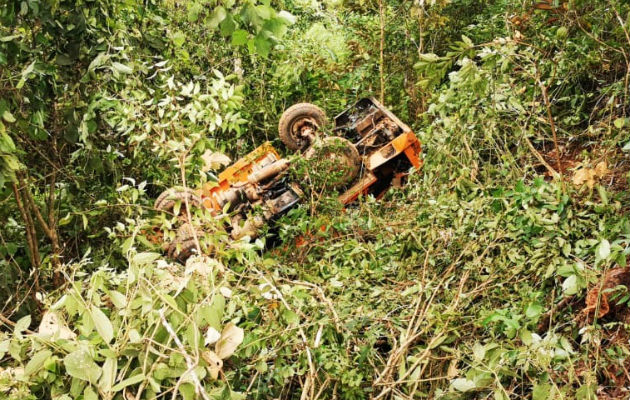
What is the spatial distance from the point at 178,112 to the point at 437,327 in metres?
1.87

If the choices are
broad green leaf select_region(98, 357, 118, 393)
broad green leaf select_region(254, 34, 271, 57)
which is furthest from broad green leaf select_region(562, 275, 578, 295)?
broad green leaf select_region(98, 357, 118, 393)

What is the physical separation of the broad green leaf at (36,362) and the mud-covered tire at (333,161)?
375 centimetres

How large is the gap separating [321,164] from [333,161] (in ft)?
0.45

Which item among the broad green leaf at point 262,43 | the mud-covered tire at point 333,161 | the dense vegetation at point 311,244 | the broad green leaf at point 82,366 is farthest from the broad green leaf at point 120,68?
the mud-covered tire at point 333,161

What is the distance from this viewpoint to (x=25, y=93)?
3926 mm

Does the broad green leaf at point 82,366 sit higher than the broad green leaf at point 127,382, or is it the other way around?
the broad green leaf at point 82,366

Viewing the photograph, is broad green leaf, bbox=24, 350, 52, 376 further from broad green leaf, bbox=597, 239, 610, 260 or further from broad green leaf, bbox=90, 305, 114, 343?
broad green leaf, bbox=597, 239, 610, 260

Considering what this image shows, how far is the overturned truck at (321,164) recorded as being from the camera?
577 cm

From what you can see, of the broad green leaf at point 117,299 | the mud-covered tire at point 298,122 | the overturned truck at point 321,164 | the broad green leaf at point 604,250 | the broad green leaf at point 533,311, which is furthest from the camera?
the mud-covered tire at point 298,122

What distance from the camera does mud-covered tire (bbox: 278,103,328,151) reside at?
6906 mm

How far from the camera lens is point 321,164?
19.2ft

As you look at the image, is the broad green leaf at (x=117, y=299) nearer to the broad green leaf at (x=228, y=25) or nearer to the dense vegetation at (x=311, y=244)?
the dense vegetation at (x=311, y=244)

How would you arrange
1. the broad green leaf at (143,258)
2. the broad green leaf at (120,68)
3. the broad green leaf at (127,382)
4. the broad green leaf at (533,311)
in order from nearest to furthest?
the broad green leaf at (127,382) < the broad green leaf at (143,258) < the broad green leaf at (533,311) < the broad green leaf at (120,68)

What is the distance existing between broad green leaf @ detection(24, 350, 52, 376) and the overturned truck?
291 cm
